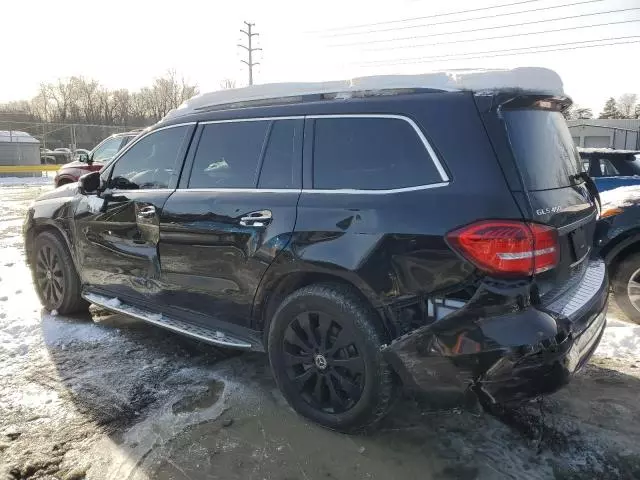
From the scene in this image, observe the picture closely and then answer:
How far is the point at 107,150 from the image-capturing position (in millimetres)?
12320

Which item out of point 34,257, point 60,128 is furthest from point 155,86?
point 34,257

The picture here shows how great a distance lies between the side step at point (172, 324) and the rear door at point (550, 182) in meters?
1.94

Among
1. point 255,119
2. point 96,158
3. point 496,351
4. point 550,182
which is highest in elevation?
point 255,119

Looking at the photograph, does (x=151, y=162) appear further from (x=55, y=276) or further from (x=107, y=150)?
(x=107, y=150)

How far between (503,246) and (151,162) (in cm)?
292

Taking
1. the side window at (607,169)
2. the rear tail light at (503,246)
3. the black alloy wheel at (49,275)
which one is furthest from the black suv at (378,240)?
the side window at (607,169)

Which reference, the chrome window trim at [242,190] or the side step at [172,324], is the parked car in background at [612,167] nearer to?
the chrome window trim at [242,190]

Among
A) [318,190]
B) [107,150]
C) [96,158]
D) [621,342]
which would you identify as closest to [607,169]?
[621,342]

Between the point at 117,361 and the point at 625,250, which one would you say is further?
the point at 625,250

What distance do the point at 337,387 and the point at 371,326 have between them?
0.50 meters

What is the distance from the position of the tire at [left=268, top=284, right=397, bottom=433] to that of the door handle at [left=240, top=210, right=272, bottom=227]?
48cm

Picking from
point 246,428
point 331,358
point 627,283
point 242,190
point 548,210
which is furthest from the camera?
point 627,283

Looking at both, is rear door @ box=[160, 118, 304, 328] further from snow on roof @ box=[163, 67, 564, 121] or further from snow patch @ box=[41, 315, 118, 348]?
snow patch @ box=[41, 315, 118, 348]

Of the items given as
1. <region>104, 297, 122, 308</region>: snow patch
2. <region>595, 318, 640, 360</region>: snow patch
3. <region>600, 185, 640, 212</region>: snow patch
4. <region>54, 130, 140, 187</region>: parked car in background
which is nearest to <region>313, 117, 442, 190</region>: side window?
<region>104, 297, 122, 308</region>: snow patch
